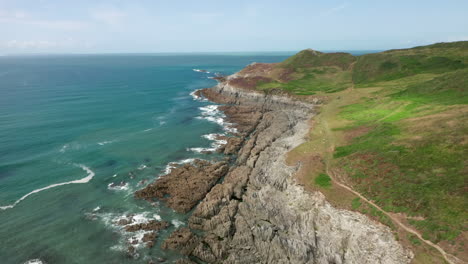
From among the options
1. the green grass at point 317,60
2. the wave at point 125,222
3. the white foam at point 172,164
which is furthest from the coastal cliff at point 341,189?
the green grass at point 317,60

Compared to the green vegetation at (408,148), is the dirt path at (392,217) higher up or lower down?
lower down

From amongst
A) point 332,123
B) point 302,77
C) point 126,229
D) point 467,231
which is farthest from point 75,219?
point 302,77

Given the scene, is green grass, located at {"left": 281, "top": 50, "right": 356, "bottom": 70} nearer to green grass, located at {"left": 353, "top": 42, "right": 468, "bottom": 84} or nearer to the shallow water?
green grass, located at {"left": 353, "top": 42, "right": 468, "bottom": 84}

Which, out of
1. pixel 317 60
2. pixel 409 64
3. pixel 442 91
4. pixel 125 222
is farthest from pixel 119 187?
pixel 317 60

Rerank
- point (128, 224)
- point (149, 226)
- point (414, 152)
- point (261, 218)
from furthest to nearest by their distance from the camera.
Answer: point (128, 224), point (149, 226), point (414, 152), point (261, 218)

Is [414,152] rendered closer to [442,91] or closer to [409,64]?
[442,91]

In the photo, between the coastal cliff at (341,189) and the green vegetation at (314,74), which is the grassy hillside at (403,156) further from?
the green vegetation at (314,74)

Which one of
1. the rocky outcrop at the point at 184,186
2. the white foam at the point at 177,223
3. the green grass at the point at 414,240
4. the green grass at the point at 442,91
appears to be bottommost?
the white foam at the point at 177,223
